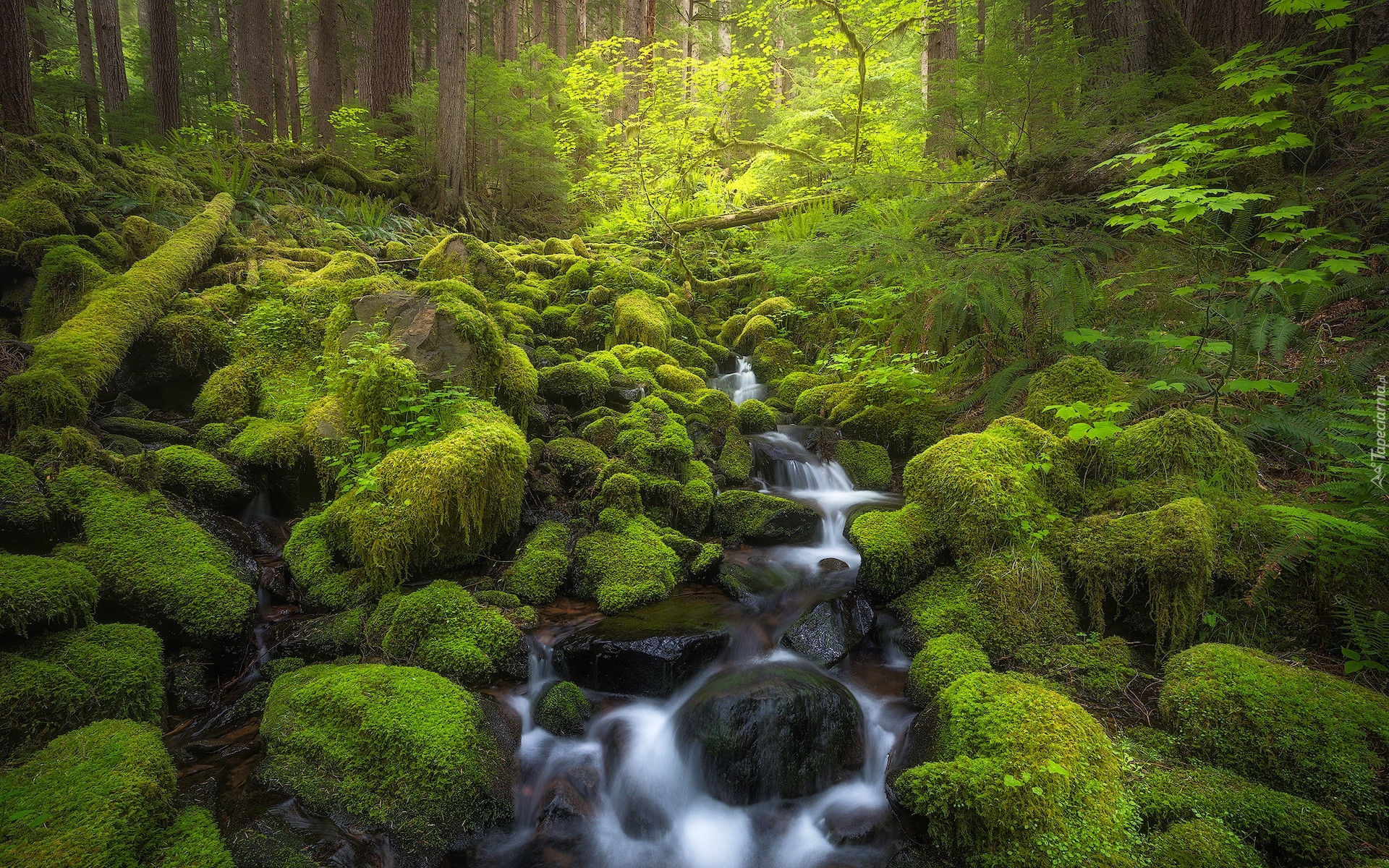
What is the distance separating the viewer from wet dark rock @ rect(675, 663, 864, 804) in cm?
353

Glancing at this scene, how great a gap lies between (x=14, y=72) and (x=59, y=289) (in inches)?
171

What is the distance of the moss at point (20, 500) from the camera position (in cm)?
357

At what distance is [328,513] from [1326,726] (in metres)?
5.98

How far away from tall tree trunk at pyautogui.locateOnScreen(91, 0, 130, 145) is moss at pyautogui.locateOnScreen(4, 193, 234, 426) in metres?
7.95

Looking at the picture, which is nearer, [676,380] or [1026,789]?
[1026,789]

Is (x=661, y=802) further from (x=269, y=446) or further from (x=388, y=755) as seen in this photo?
(x=269, y=446)

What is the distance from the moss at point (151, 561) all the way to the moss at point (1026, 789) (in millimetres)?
4170

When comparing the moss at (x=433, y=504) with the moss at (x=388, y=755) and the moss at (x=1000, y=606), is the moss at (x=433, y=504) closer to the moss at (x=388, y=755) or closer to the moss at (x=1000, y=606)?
the moss at (x=388, y=755)

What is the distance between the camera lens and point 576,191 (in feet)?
44.4

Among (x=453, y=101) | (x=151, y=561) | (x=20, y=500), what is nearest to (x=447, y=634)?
(x=151, y=561)

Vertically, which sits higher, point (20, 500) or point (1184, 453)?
point (1184, 453)

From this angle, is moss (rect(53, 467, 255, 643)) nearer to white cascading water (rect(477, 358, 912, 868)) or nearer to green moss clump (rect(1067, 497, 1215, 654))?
white cascading water (rect(477, 358, 912, 868))

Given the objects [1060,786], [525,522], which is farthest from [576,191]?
[1060,786]

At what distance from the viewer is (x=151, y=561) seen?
152 inches
